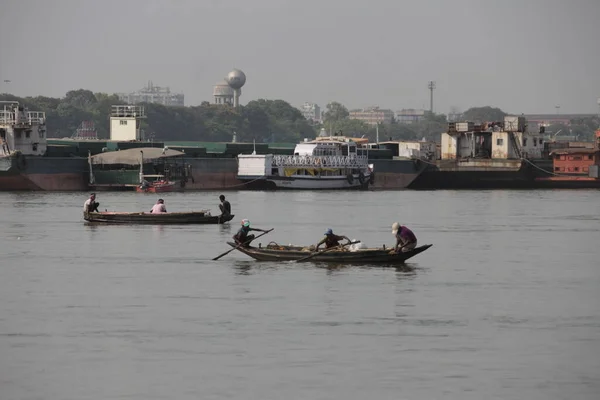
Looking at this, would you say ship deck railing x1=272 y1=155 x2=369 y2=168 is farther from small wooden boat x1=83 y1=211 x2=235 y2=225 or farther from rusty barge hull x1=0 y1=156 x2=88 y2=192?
small wooden boat x1=83 y1=211 x2=235 y2=225

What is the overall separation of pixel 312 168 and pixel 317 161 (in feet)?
2.86

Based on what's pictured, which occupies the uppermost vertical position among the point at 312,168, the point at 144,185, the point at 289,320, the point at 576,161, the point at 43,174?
the point at 576,161

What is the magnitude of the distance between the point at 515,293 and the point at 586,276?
6910 millimetres

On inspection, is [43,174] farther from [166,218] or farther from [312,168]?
[166,218]

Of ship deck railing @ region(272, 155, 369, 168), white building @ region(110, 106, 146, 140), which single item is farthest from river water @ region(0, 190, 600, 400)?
white building @ region(110, 106, 146, 140)

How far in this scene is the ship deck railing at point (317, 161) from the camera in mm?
118250

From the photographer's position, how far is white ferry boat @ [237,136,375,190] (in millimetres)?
116750

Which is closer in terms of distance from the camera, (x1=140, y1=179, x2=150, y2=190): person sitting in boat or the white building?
(x1=140, y1=179, x2=150, y2=190): person sitting in boat

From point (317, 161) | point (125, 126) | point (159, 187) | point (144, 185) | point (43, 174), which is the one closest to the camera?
point (144, 185)

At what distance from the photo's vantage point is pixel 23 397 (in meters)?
26.2

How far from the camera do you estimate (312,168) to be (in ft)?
391

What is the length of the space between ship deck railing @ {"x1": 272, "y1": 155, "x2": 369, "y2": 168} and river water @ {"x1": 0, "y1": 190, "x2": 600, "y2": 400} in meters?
52.7


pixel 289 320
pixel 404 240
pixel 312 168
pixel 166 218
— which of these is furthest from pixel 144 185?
pixel 289 320

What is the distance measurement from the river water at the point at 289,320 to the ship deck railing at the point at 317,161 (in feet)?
173
